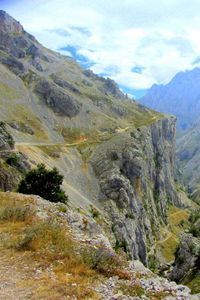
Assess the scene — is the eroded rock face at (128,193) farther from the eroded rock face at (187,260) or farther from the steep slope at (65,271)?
the steep slope at (65,271)

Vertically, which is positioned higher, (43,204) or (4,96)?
(4,96)

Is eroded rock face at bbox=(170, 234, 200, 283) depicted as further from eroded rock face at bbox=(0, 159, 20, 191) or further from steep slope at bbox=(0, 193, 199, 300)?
Result: steep slope at bbox=(0, 193, 199, 300)

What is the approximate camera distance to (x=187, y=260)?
8231cm

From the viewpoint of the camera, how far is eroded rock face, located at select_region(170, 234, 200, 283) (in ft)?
243

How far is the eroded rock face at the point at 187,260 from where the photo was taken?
74.2 metres

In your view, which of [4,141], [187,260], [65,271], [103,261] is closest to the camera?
[65,271]

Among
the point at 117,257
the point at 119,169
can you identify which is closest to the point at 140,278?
the point at 117,257

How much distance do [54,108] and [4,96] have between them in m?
27.8

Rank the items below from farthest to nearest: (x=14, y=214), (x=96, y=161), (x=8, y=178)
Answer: (x=96, y=161), (x=8, y=178), (x=14, y=214)

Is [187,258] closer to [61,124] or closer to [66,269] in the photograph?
[66,269]

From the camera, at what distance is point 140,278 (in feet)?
60.7

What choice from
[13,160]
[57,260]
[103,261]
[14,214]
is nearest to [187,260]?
[13,160]

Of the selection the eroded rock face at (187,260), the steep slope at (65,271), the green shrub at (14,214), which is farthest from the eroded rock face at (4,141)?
the steep slope at (65,271)

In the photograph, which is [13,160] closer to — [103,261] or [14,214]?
[14,214]
